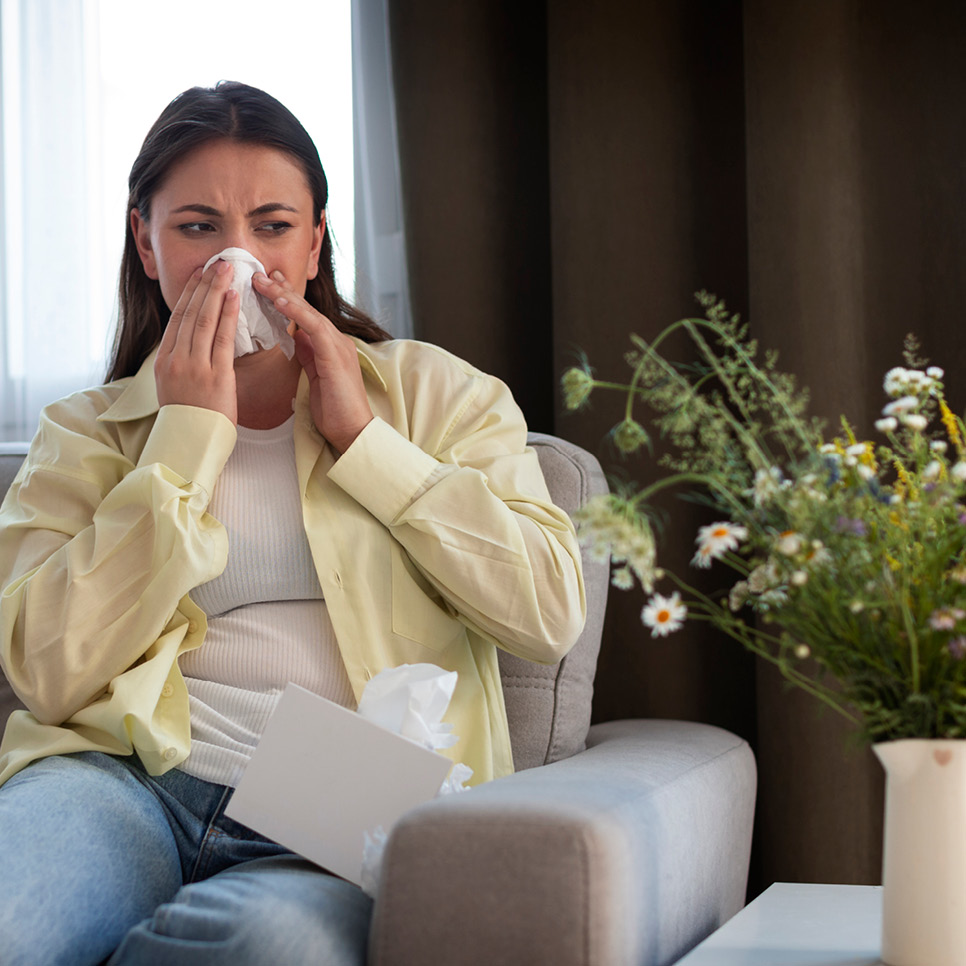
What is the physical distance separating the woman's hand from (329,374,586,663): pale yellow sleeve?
4 cm

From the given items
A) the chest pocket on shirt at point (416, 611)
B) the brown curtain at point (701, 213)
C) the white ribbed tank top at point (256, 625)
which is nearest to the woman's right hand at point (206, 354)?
the white ribbed tank top at point (256, 625)

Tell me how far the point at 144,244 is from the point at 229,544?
45cm

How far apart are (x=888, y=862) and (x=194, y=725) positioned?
69 centimetres

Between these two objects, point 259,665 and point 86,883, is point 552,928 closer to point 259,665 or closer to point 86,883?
point 86,883

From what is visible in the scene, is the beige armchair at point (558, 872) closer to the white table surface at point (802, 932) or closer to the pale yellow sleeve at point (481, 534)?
the white table surface at point (802, 932)

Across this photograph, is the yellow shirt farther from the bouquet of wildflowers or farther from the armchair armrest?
the bouquet of wildflowers

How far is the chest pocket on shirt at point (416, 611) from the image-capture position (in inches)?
48.5

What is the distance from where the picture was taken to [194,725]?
3.81 feet

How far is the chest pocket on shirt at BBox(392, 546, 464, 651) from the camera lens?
48.5 inches

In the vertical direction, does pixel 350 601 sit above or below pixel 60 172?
below

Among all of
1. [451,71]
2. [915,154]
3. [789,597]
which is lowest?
[789,597]

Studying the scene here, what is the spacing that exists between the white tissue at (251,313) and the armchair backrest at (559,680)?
361mm

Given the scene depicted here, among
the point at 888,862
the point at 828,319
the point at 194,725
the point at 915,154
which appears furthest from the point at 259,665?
the point at 915,154

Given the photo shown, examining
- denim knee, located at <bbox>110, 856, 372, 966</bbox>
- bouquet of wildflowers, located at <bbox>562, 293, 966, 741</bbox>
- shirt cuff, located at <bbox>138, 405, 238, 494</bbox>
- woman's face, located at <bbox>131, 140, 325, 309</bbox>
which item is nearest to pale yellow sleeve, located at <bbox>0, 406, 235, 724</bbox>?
shirt cuff, located at <bbox>138, 405, 238, 494</bbox>
